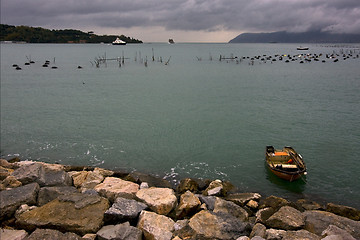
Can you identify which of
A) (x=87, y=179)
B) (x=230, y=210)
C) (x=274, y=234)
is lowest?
(x=230, y=210)

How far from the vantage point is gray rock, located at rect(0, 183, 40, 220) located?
35.6 ft

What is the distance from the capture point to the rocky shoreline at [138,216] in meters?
10.1

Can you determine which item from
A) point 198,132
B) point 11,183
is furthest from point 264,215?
point 198,132

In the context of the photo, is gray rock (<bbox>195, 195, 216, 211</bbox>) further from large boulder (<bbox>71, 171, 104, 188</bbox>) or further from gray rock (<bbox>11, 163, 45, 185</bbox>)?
gray rock (<bbox>11, 163, 45, 185</bbox>)

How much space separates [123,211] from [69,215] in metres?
2.11

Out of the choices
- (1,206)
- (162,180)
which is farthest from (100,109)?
(1,206)

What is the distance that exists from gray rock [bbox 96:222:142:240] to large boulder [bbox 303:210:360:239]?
6.94m

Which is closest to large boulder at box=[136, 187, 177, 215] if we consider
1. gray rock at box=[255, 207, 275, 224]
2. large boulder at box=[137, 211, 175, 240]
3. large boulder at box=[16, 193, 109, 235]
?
large boulder at box=[137, 211, 175, 240]

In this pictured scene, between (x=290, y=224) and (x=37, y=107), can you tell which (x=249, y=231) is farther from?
(x=37, y=107)

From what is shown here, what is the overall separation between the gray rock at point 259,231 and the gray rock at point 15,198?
9.44 metres

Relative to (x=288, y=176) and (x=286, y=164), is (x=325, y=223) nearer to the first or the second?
(x=288, y=176)

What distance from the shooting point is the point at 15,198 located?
11484 mm

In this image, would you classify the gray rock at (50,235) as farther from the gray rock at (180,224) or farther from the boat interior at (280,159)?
the boat interior at (280,159)

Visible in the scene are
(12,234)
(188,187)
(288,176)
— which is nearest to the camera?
(12,234)
